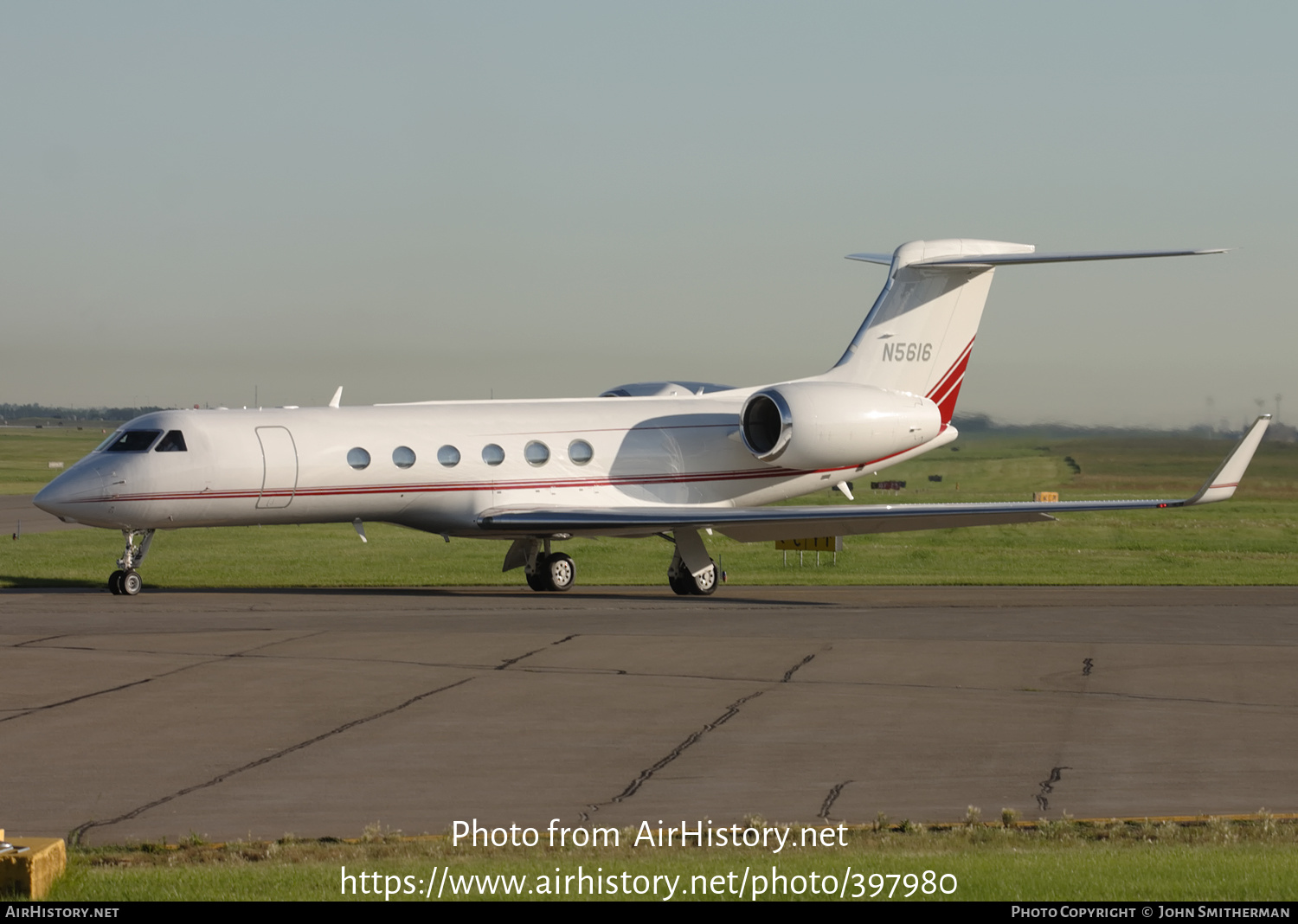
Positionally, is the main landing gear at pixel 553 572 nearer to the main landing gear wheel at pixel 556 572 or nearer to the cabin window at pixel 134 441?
the main landing gear wheel at pixel 556 572

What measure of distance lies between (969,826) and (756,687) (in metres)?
5.37

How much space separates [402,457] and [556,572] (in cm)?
359

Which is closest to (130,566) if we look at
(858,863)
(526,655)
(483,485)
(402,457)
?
Result: (402,457)

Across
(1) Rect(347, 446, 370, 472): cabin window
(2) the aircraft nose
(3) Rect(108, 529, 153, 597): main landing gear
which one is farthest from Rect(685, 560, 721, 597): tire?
(2) the aircraft nose

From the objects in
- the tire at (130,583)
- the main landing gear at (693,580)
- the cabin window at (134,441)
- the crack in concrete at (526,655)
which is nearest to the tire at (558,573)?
the main landing gear at (693,580)

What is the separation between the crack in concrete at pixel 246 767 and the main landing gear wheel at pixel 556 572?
1176cm

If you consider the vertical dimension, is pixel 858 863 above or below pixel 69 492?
below

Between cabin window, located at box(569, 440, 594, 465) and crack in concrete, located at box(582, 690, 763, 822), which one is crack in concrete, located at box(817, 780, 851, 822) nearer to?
crack in concrete, located at box(582, 690, 763, 822)

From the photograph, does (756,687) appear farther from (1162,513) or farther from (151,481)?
(1162,513)

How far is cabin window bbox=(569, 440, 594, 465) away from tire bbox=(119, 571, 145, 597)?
24.2 ft

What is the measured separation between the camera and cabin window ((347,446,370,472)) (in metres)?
23.9

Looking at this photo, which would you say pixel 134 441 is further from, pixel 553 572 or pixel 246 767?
pixel 246 767

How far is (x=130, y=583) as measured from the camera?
23.4 m
